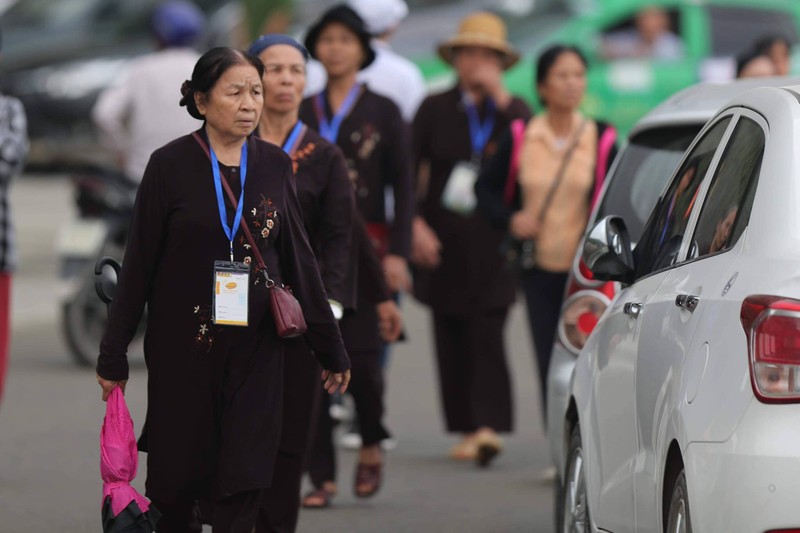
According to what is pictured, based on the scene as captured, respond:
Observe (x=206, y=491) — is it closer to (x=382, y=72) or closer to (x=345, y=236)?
(x=345, y=236)

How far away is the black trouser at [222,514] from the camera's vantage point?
590cm

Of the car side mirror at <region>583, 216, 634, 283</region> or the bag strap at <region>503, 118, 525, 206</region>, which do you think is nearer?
the car side mirror at <region>583, 216, 634, 283</region>

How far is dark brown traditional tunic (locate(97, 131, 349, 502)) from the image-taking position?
18.9 feet

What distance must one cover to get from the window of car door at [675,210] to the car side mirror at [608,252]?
7 centimetres

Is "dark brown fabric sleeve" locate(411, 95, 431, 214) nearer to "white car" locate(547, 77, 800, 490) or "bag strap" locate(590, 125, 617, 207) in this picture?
"bag strap" locate(590, 125, 617, 207)

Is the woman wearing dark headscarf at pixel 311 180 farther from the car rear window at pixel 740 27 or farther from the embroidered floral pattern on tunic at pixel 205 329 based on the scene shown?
the car rear window at pixel 740 27

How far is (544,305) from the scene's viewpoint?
9.23 meters

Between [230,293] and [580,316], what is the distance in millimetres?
2298

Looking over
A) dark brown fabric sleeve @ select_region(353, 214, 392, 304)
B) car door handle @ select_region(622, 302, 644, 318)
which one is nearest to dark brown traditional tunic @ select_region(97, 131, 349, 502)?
car door handle @ select_region(622, 302, 644, 318)

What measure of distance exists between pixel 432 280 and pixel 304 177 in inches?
121

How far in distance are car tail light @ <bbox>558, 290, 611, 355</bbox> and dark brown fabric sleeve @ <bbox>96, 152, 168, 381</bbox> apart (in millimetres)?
2353

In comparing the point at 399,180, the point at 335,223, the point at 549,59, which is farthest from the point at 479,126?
the point at 335,223

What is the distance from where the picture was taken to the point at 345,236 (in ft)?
23.4

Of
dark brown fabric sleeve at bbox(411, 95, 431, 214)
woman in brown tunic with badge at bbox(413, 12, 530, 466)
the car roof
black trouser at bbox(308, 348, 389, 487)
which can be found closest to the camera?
the car roof
